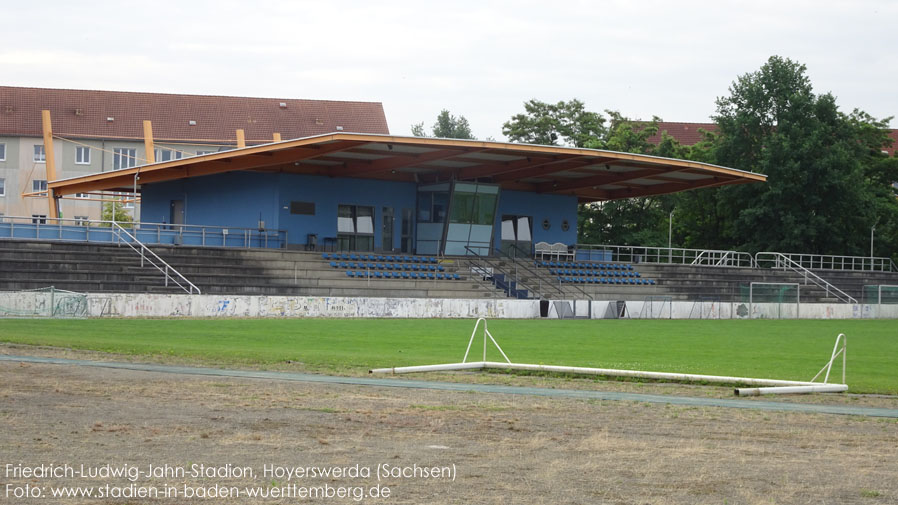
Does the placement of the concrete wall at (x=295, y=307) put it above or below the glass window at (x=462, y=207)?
below

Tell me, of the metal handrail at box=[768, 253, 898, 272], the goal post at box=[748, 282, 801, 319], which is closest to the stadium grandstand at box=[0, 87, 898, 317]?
the goal post at box=[748, 282, 801, 319]

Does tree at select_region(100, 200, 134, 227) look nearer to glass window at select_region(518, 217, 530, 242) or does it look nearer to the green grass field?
glass window at select_region(518, 217, 530, 242)

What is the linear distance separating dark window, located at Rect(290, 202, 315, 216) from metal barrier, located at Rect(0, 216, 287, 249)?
57.1 inches

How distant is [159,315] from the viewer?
36125 mm

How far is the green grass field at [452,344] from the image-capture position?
786 inches

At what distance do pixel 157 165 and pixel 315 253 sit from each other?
9219mm

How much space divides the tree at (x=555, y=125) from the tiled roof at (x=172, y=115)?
1640 cm

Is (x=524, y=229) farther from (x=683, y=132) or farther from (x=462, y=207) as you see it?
(x=683, y=132)

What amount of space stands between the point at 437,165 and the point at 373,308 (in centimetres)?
1548

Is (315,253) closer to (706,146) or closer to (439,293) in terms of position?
(439,293)

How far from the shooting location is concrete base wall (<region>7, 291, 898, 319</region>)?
34.1 m

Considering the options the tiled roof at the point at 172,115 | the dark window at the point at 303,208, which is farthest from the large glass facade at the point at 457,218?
the tiled roof at the point at 172,115

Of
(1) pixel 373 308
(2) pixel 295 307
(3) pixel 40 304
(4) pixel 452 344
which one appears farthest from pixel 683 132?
(4) pixel 452 344

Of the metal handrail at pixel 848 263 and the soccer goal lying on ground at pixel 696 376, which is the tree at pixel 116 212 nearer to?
→ the metal handrail at pixel 848 263
